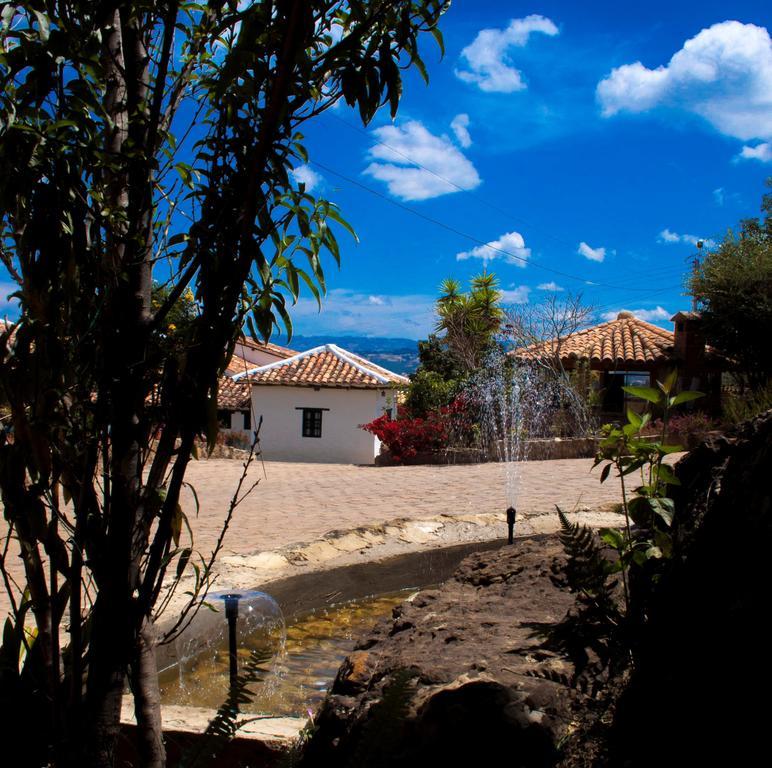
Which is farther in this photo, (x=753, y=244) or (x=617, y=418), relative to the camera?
(x=617, y=418)

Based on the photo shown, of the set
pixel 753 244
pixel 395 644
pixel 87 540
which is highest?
pixel 753 244

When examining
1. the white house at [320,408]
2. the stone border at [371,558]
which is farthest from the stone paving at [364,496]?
the white house at [320,408]

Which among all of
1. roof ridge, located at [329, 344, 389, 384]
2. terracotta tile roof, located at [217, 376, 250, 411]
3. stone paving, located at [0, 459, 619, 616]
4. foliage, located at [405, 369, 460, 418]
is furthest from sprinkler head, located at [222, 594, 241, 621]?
terracotta tile roof, located at [217, 376, 250, 411]

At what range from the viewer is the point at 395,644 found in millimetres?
2930

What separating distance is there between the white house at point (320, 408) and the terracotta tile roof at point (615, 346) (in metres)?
5.92

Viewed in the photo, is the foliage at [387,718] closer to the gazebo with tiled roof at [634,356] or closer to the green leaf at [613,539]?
the green leaf at [613,539]

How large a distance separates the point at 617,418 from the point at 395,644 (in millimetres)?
24576

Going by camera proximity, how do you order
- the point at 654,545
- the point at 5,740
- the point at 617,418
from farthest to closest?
the point at 617,418
the point at 654,545
the point at 5,740

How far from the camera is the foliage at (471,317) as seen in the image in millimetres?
27875

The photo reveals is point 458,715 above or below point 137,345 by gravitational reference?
below

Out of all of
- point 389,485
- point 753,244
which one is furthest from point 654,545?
point 753,244

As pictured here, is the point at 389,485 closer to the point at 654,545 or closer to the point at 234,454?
the point at 234,454

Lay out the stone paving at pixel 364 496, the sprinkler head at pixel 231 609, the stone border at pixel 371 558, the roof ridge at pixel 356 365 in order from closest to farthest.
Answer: the sprinkler head at pixel 231 609 → the stone border at pixel 371 558 → the stone paving at pixel 364 496 → the roof ridge at pixel 356 365

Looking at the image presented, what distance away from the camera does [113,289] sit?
162 cm
